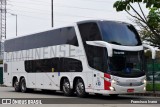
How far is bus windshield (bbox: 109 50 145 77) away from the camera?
18391 millimetres

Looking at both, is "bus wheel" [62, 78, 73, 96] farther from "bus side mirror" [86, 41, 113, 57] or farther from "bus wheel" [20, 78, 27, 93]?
"bus wheel" [20, 78, 27, 93]

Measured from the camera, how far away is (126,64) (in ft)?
61.1

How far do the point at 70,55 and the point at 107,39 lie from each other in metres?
3.05

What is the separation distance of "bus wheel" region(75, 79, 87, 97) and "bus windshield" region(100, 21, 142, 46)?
3068mm

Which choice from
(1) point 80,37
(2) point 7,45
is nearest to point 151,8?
(1) point 80,37

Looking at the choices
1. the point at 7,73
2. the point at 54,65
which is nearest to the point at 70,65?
the point at 54,65

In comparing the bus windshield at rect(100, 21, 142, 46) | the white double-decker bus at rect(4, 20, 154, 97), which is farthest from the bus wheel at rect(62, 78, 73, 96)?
the bus windshield at rect(100, 21, 142, 46)

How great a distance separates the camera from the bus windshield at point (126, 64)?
18391 millimetres

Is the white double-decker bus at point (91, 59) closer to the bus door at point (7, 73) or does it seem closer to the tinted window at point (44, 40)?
the tinted window at point (44, 40)

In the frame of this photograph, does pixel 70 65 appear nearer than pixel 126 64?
No

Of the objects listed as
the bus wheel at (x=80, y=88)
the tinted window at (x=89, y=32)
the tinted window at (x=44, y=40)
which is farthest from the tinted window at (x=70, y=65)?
the tinted window at (x=89, y=32)

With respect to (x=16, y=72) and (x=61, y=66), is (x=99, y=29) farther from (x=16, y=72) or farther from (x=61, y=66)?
(x=16, y=72)

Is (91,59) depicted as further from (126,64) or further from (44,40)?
(44,40)

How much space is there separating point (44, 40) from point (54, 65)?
2.05 metres
